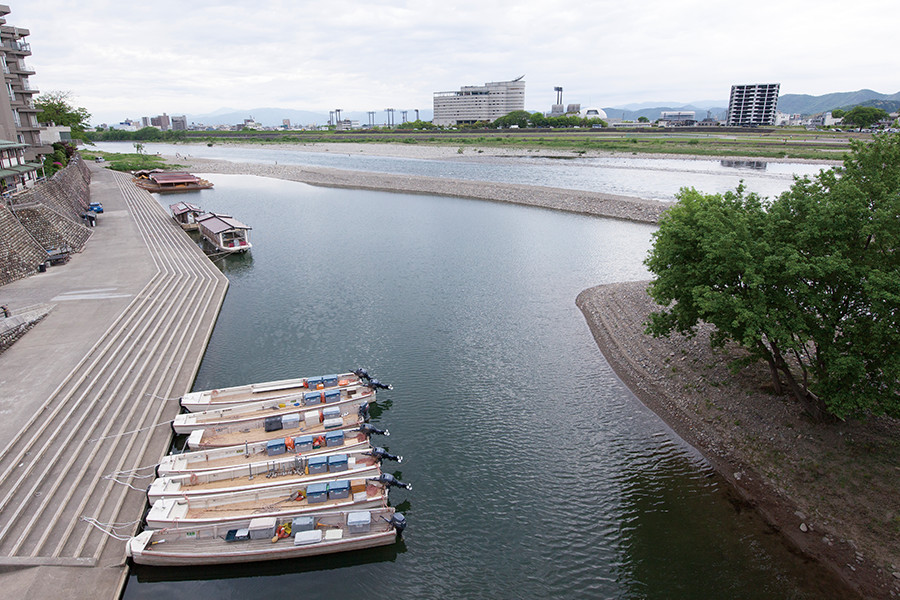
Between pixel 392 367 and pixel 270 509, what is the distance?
13740 mm

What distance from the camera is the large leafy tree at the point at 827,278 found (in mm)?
18953

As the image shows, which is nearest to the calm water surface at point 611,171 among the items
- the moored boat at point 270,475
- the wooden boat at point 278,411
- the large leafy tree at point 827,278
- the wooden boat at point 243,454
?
the large leafy tree at point 827,278

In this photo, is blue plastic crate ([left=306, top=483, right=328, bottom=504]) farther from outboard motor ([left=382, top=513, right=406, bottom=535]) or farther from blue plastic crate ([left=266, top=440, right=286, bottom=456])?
blue plastic crate ([left=266, top=440, right=286, bottom=456])

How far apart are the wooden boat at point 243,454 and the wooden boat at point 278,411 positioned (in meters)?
1.82

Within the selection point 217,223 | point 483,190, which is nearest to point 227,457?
point 217,223

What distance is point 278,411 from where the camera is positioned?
25578 millimetres

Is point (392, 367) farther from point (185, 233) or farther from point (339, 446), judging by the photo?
point (185, 233)

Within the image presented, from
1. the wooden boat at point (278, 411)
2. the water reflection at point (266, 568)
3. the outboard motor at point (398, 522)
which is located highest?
the wooden boat at point (278, 411)

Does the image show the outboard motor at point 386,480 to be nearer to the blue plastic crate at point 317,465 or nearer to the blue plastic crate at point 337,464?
the blue plastic crate at point 337,464

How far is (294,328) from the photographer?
125ft

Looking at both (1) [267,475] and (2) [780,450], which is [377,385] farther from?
(2) [780,450]

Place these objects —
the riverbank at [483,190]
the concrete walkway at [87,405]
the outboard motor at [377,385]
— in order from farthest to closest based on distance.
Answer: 1. the riverbank at [483,190]
2. the outboard motor at [377,385]
3. the concrete walkway at [87,405]

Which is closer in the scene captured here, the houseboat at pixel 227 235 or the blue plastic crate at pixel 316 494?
the blue plastic crate at pixel 316 494

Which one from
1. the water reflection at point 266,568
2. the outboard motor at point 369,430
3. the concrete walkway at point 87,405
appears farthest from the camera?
the outboard motor at point 369,430
